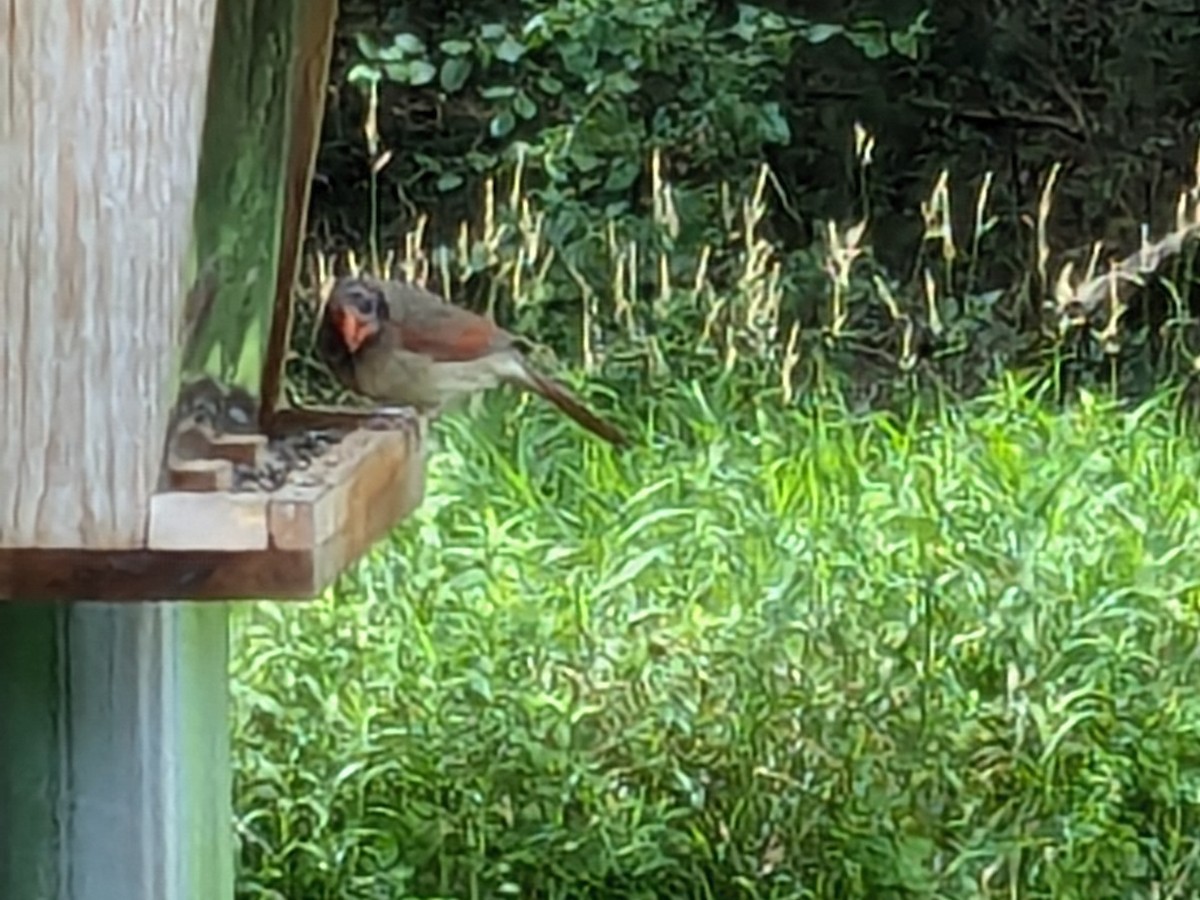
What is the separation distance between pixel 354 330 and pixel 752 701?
529mm

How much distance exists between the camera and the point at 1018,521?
2.78 m

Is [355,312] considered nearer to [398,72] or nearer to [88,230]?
[88,230]

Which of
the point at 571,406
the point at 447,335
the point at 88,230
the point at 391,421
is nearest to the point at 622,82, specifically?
the point at 571,406

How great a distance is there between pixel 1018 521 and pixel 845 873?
47 centimetres

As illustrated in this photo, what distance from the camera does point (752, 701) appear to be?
257 cm

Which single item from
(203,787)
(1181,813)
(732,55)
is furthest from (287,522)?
(732,55)

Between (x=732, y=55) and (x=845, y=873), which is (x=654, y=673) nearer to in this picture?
(x=845, y=873)

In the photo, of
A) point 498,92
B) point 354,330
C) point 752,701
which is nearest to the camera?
point 354,330

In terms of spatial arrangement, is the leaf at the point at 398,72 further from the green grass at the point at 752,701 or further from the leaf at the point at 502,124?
the green grass at the point at 752,701

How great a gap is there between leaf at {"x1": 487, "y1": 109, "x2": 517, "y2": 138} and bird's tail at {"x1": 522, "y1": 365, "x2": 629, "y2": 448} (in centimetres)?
139

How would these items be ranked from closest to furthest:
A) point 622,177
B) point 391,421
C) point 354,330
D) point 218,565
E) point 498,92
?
point 218,565 → point 391,421 → point 354,330 → point 622,177 → point 498,92

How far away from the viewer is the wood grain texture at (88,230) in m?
1.11

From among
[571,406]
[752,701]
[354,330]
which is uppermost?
[354,330]

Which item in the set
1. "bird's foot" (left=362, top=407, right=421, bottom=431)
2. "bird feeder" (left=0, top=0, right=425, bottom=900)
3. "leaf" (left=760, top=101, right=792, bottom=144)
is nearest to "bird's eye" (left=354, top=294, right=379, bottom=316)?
"bird's foot" (left=362, top=407, right=421, bottom=431)
